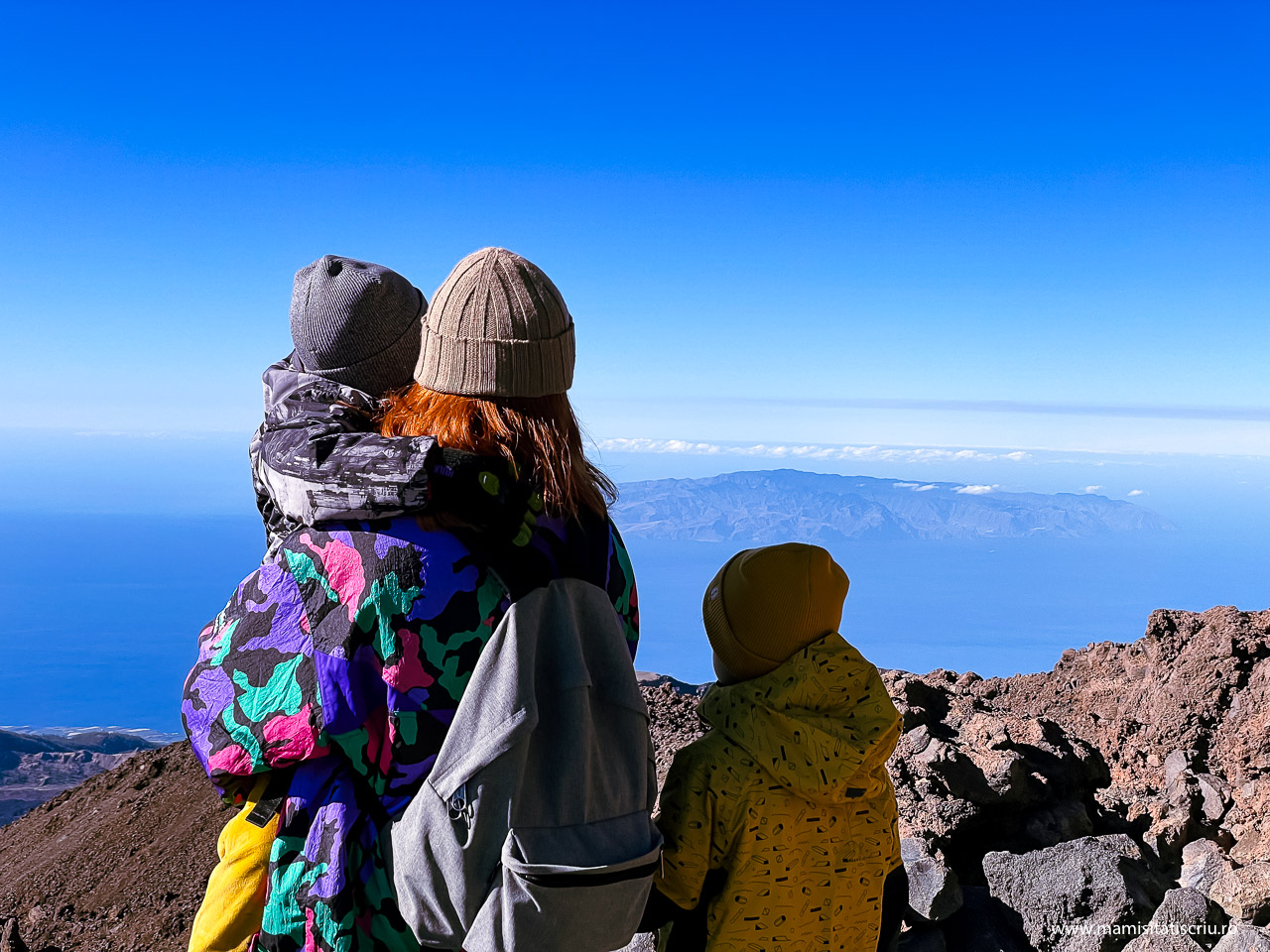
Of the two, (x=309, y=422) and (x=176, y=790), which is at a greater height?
(x=309, y=422)

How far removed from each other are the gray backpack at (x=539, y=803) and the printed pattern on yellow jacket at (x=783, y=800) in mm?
408

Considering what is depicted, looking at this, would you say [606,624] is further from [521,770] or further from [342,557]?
[342,557]

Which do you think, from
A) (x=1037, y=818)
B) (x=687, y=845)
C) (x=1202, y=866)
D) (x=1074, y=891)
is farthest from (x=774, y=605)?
(x=1202, y=866)

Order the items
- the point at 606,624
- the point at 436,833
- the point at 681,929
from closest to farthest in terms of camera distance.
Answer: the point at 436,833 → the point at 606,624 → the point at 681,929

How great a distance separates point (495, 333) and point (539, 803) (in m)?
0.96

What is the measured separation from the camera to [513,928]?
1814 millimetres

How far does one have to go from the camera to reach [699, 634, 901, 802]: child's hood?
231cm

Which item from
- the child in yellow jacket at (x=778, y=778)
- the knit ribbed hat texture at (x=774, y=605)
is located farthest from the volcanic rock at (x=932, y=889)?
the knit ribbed hat texture at (x=774, y=605)

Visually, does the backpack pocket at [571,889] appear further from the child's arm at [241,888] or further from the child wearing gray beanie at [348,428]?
the child wearing gray beanie at [348,428]

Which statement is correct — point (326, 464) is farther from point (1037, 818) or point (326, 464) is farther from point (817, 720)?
point (1037, 818)

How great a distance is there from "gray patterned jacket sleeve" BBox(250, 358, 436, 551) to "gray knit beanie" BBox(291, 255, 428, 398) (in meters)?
0.14

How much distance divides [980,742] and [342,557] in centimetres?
383

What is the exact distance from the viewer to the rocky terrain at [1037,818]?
12.4 feet

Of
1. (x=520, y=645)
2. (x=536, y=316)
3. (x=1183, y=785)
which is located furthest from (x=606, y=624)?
(x=1183, y=785)
